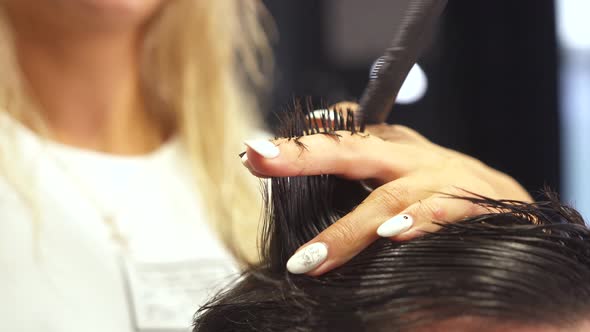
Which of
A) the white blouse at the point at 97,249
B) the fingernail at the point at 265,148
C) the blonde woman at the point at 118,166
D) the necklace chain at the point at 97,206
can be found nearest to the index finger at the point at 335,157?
the fingernail at the point at 265,148

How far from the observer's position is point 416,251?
63 cm

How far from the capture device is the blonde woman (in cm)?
118

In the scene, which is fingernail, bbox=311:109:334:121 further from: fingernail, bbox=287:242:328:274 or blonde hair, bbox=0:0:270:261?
blonde hair, bbox=0:0:270:261

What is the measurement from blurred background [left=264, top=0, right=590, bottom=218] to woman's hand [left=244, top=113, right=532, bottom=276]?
187 cm

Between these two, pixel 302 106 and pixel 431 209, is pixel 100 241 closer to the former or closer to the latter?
pixel 302 106

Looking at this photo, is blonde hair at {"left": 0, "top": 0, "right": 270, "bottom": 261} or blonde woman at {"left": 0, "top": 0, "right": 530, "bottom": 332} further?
blonde hair at {"left": 0, "top": 0, "right": 270, "bottom": 261}

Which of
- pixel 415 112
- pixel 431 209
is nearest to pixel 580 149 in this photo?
pixel 415 112

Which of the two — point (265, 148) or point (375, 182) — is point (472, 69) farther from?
point (265, 148)

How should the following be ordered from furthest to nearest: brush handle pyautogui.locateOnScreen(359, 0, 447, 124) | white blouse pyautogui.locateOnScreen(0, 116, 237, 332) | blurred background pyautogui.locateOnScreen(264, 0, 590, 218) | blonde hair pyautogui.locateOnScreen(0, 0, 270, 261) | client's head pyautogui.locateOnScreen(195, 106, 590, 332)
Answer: blurred background pyautogui.locateOnScreen(264, 0, 590, 218) < blonde hair pyautogui.locateOnScreen(0, 0, 270, 261) < white blouse pyautogui.locateOnScreen(0, 116, 237, 332) < brush handle pyautogui.locateOnScreen(359, 0, 447, 124) < client's head pyautogui.locateOnScreen(195, 106, 590, 332)

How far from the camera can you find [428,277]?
60cm

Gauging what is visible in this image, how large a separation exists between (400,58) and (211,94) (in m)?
0.89

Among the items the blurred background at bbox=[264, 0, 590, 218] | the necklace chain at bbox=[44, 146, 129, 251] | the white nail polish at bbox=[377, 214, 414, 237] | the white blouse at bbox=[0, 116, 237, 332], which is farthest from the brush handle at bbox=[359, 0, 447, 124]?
the blurred background at bbox=[264, 0, 590, 218]

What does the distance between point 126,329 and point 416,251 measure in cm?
72

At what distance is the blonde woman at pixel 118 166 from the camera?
1.18m
